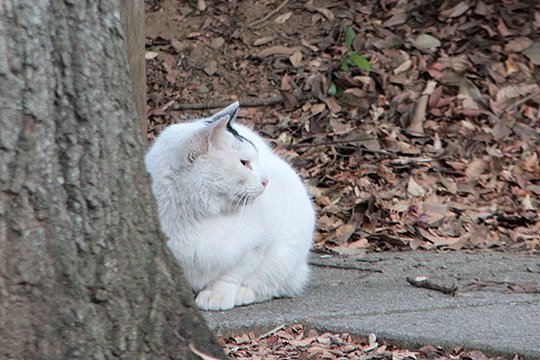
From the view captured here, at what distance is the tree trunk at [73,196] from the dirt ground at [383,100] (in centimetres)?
358

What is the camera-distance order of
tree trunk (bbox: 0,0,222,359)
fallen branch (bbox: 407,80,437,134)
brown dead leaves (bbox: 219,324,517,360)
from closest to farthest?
tree trunk (bbox: 0,0,222,359), brown dead leaves (bbox: 219,324,517,360), fallen branch (bbox: 407,80,437,134)

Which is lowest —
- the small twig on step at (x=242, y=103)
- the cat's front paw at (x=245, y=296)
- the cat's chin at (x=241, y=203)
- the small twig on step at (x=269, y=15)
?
the small twig on step at (x=242, y=103)

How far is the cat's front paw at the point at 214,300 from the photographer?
5.00m

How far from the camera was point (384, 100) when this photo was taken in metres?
8.45

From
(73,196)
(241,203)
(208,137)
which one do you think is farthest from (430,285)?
(73,196)

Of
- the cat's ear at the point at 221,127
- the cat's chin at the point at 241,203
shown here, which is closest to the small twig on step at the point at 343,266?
the cat's chin at the point at 241,203

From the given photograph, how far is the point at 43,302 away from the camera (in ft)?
9.93

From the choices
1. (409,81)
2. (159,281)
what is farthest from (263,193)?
(409,81)

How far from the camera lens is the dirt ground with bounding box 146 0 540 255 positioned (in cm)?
715

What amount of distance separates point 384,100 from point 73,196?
5.63 metres

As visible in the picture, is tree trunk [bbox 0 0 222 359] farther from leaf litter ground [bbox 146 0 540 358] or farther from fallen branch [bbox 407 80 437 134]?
fallen branch [bbox 407 80 437 134]

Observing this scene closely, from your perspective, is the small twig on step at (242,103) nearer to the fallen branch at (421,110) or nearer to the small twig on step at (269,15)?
the small twig on step at (269,15)

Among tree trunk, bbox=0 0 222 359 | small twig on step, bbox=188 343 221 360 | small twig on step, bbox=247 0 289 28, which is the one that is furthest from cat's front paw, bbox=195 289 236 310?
small twig on step, bbox=247 0 289 28

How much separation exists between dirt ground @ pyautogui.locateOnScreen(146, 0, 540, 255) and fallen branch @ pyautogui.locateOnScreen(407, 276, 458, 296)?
1279mm
